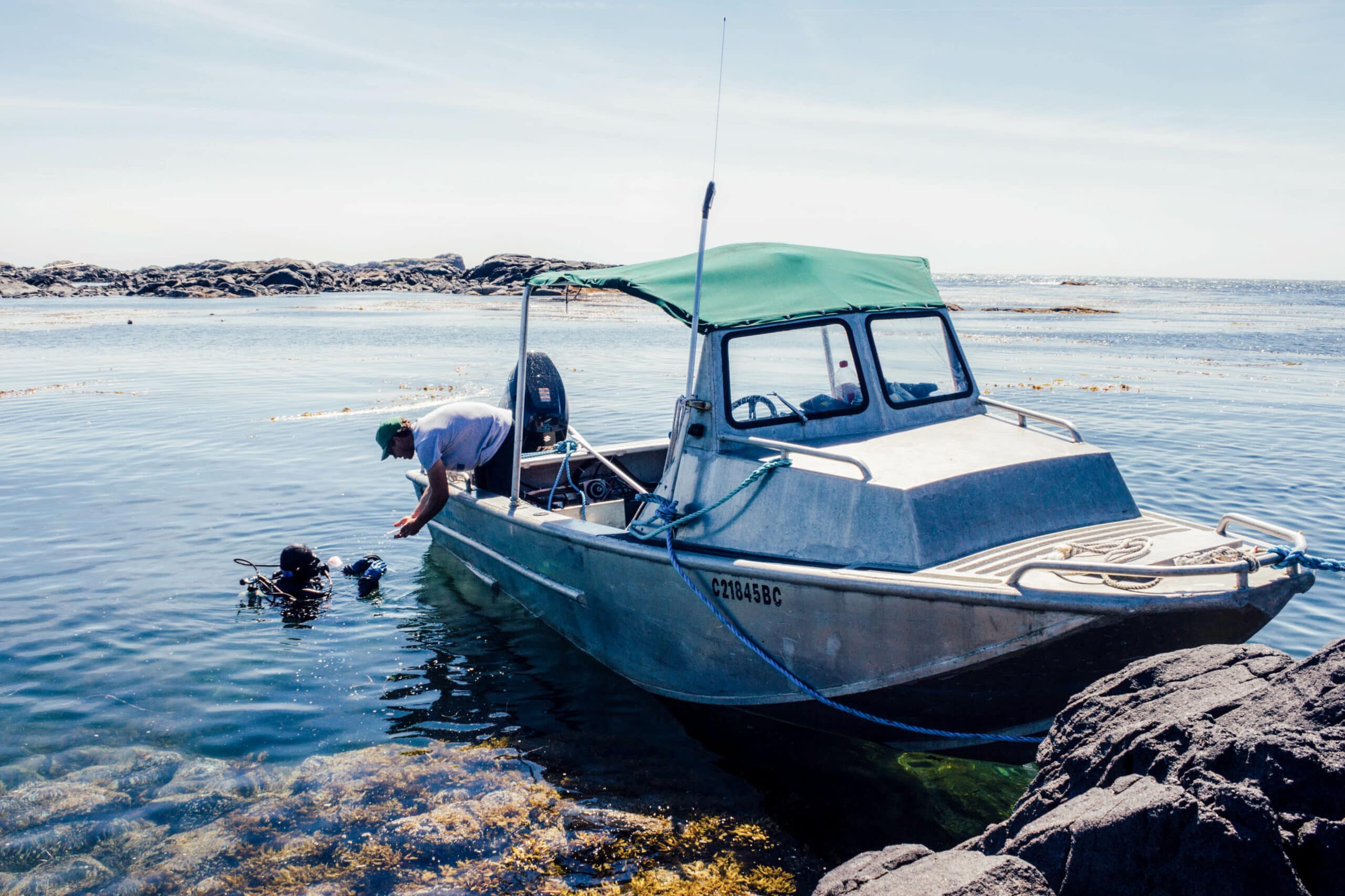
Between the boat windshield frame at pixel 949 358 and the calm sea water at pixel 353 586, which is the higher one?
the boat windshield frame at pixel 949 358

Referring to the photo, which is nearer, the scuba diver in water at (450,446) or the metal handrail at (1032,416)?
the metal handrail at (1032,416)

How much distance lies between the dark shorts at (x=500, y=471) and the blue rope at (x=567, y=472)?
16.8 inches

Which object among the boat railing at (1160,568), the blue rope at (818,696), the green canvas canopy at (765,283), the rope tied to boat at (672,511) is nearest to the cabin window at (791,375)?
the green canvas canopy at (765,283)

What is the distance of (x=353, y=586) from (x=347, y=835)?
4.47 metres

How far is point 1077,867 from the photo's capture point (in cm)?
305

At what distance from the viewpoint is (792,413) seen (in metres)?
6.20

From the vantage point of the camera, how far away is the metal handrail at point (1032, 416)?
6.23 m

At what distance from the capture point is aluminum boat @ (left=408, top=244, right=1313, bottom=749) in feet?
14.6

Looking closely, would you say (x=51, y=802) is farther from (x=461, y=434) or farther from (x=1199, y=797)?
(x=1199, y=797)

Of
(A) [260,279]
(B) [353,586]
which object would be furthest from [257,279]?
(B) [353,586]

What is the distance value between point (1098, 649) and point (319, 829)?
14.5ft

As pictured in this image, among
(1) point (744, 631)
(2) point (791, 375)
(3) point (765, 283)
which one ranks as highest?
(3) point (765, 283)

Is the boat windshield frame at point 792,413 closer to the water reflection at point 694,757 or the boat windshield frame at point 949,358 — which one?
the boat windshield frame at point 949,358

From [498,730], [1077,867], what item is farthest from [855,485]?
[498,730]
